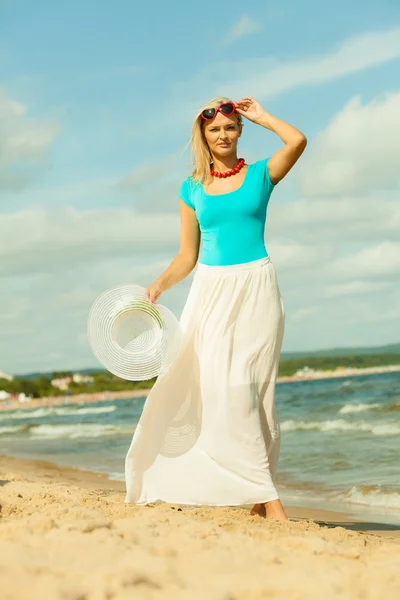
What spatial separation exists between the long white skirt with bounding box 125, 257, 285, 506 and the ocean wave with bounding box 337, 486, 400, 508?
6.53ft

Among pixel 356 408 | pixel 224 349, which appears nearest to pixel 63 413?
pixel 356 408

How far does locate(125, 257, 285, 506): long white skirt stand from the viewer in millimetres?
3879

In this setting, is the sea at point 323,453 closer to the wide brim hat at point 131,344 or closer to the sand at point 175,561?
the wide brim hat at point 131,344

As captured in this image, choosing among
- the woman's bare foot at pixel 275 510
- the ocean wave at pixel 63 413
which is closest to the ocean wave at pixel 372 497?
the woman's bare foot at pixel 275 510

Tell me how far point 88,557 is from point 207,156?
2357mm

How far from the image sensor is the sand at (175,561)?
2.13 m

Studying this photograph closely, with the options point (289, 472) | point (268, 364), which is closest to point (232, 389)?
point (268, 364)

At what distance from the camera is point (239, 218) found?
395cm

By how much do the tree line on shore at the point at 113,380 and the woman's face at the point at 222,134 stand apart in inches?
1735

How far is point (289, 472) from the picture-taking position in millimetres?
7715

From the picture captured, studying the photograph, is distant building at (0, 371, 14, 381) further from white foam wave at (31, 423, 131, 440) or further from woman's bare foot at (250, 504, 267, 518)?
woman's bare foot at (250, 504, 267, 518)

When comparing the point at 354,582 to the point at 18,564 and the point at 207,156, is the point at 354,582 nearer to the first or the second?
the point at 18,564

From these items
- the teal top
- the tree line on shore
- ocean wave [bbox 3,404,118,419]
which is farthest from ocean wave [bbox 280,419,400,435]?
the tree line on shore

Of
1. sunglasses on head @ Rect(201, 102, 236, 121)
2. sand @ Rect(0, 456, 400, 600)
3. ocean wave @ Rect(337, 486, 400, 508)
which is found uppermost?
sunglasses on head @ Rect(201, 102, 236, 121)
